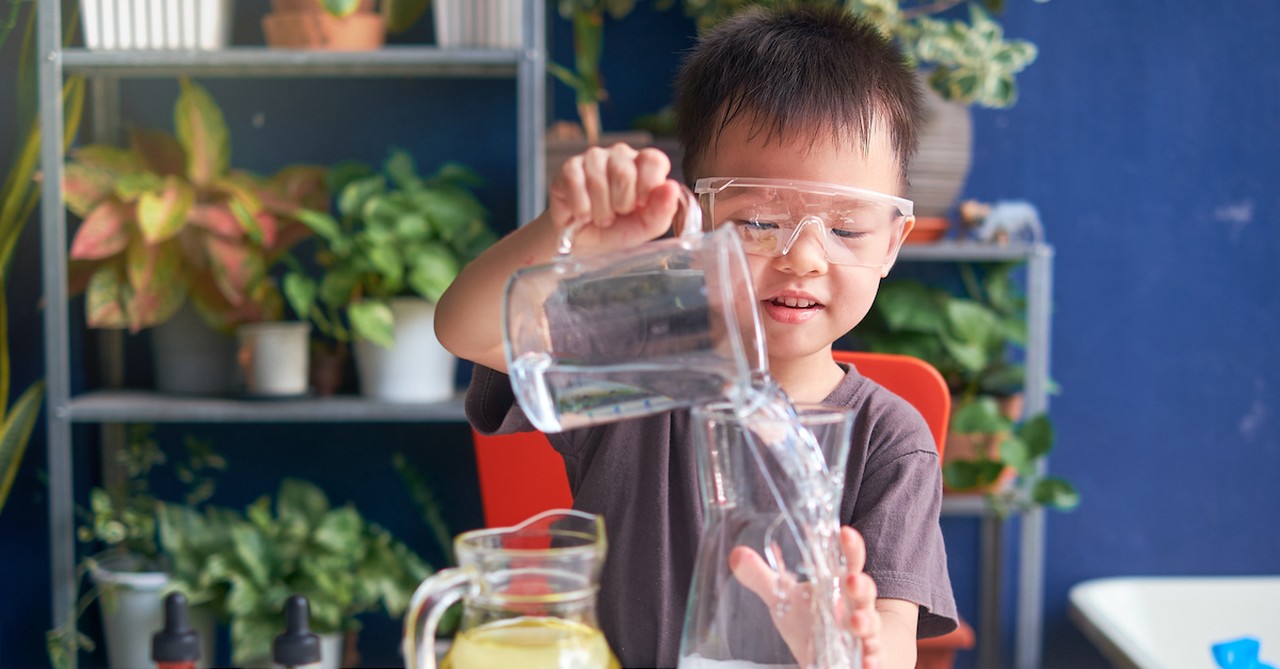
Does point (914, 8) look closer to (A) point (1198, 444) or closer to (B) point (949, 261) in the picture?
(B) point (949, 261)

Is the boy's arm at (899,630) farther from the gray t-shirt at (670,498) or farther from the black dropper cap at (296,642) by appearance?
the black dropper cap at (296,642)

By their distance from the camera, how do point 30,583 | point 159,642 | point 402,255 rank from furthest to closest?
point 30,583, point 402,255, point 159,642

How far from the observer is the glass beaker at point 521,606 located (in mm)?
564

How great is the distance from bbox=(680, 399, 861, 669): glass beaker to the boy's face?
0.37m

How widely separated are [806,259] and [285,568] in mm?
1440

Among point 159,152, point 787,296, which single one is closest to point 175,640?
point 787,296

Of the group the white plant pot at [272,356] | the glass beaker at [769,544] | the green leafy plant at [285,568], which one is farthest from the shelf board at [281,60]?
the glass beaker at [769,544]

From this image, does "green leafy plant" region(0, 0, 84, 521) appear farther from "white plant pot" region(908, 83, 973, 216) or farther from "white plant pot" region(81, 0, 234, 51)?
"white plant pot" region(908, 83, 973, 216)

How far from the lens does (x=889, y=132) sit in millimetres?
1090

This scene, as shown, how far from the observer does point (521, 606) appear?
1.88ft

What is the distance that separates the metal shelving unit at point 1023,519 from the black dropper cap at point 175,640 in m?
1.68

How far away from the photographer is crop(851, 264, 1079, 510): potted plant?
90.2 inches

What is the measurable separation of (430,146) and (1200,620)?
1.90 metres

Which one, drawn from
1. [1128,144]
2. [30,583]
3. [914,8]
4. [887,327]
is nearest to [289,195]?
[30,583]
